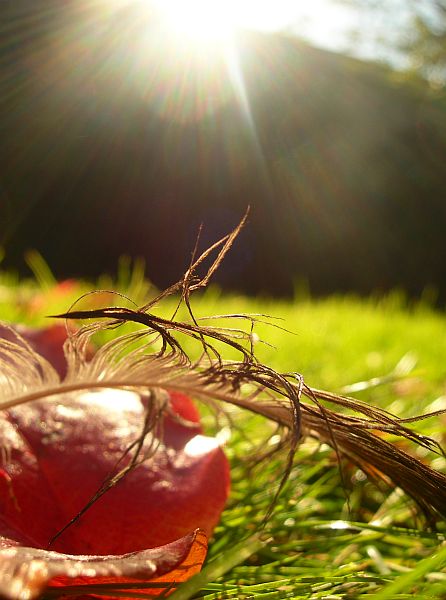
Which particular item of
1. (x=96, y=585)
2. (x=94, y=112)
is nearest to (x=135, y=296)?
(x=96, y=585)

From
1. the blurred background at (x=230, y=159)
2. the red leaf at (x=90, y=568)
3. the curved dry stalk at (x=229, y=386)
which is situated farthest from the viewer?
the blurred background at (x=230, y=159)

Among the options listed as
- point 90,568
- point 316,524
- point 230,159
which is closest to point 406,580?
point 90,568

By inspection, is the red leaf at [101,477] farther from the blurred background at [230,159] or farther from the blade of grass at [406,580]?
the blurred background at [230,159]

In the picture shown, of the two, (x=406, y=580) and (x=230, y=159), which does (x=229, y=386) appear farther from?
(x=230, y=159)

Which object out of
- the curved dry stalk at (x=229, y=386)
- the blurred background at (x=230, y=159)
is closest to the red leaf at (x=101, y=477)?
the curved dry stalk at (x=229, y=386)

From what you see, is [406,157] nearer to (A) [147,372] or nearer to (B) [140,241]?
(B) [140,241]

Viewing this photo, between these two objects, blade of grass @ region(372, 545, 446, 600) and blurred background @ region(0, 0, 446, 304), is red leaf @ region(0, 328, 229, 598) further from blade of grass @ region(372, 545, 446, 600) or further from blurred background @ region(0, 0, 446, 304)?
blurred background @ region(0, 0, 446, 304)
